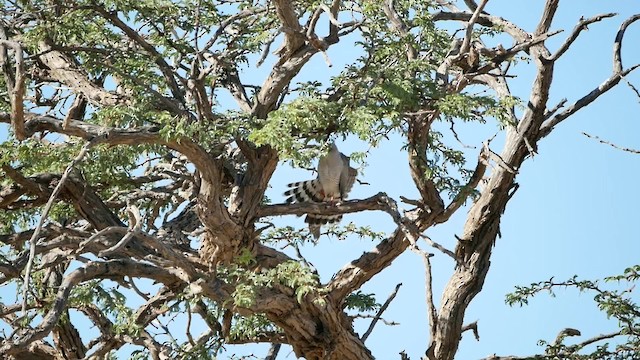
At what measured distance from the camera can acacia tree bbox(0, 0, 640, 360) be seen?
648cm

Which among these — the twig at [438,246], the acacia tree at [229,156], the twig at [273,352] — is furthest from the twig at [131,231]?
the twig at [273,352]

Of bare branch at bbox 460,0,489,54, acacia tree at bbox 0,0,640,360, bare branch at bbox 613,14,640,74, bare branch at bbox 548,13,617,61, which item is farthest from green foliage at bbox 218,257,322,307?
bare branch at bbox 613,14,640,74

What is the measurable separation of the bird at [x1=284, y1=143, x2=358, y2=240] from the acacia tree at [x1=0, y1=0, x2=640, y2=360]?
35 centimetres

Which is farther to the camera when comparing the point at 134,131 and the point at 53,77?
the point at 53,77

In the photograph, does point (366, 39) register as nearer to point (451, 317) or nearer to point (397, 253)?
point (397, 253)

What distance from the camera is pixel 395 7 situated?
7582 mm

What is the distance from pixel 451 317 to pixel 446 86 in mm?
2149

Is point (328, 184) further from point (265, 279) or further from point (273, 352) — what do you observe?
point (265, 279)

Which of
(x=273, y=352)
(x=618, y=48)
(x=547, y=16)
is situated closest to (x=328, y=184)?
(x=273, y=352)

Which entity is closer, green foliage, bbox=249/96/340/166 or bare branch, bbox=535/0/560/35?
green foliage, bbox=249/96/340/166

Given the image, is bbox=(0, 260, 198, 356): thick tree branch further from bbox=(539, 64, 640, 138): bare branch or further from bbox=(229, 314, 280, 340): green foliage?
bbox=(539, 64, 640, 138): bare branch

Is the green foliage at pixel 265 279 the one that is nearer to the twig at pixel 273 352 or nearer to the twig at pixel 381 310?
the twig at pixel 381 310

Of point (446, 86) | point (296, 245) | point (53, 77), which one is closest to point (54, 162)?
point (53, 77)

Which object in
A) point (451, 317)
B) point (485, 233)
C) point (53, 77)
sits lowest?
point (451, 317)
